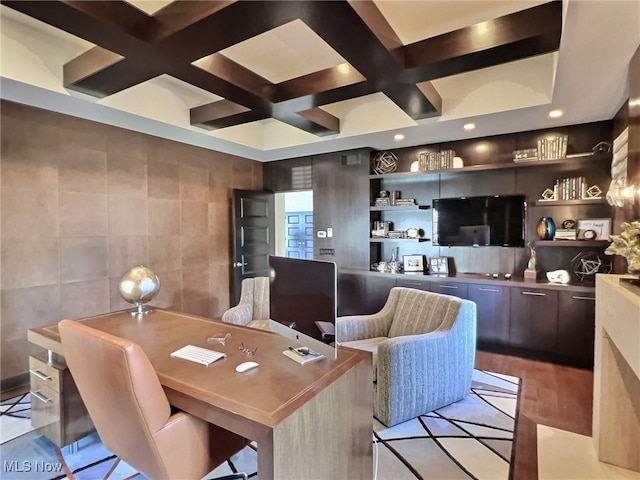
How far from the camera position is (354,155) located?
16.0 feet

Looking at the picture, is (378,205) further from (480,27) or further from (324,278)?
(324,278)

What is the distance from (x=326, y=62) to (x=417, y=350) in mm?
2528

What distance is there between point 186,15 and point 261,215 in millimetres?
3610

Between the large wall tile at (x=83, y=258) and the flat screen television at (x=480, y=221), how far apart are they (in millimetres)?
3902

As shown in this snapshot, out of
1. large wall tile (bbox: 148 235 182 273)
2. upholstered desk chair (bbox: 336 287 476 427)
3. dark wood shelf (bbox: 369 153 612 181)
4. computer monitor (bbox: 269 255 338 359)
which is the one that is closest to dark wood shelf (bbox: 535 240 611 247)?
dark wood shelf (bbox: 369 153 612 181)

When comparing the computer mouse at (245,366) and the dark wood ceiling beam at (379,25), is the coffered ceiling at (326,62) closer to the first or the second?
the dark wood ceiling beam at (379,25)

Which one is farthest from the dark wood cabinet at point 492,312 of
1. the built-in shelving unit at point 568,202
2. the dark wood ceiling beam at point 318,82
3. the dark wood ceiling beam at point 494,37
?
the dark wood ceiling beam at point 318,82

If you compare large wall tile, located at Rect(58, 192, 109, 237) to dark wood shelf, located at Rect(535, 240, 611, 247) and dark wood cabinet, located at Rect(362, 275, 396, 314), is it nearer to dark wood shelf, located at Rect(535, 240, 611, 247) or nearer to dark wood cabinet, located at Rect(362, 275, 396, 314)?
dark wood cabinet, located at Rect(362, 275, 396, 314)

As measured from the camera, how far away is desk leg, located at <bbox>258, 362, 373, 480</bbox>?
1.18 metres

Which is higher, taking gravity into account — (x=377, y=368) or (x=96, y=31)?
(x=96, y=31)

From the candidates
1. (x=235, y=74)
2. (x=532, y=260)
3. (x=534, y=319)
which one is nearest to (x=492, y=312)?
(x=534, y=319)

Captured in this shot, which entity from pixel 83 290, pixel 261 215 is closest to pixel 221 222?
pixel 261 215

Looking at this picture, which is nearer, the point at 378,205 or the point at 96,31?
the point at 96,31
